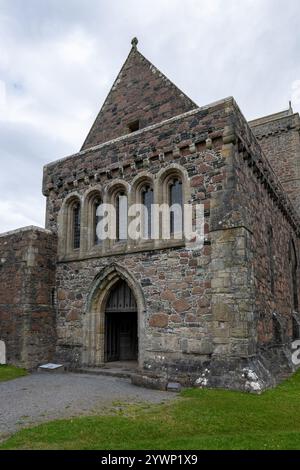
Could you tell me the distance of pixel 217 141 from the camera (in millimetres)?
10062

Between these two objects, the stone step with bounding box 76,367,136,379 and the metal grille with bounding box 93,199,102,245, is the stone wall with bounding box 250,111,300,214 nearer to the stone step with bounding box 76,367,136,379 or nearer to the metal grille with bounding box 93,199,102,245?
the metal grille with bounding box 93,199,102,245

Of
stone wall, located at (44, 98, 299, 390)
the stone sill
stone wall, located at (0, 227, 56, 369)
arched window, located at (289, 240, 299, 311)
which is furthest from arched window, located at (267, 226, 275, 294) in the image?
stone wall, located at (0, 227, 56, 369)

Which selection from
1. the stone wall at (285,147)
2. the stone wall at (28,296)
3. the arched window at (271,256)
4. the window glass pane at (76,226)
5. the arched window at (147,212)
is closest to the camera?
the arched window at (147,212)

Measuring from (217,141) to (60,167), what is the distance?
6.31 m

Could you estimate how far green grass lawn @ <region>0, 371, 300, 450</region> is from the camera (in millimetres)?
4977

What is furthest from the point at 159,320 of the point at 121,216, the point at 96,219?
the point at 96,219

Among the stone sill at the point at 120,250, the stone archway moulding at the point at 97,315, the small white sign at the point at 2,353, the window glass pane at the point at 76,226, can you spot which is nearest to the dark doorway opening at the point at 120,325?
the stone archway moulding at the point at 97,315

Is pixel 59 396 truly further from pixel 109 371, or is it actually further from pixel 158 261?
pixel 158 261

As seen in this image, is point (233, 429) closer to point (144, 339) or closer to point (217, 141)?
point (144, 339)

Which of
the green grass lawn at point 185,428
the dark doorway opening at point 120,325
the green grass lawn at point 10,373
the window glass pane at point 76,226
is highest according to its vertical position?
the window glass pane at point 76,226

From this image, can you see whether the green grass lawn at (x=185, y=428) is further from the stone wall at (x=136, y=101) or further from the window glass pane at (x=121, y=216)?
the stone wall at (x=136, y=101)

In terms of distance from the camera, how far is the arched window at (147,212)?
36.9 ft

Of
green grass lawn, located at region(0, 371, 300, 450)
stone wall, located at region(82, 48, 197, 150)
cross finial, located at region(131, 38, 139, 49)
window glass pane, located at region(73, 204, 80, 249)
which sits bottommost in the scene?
green grass lawn, located at region(0, 371, 300, 450)

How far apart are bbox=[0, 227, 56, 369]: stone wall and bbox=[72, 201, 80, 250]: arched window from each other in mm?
744
